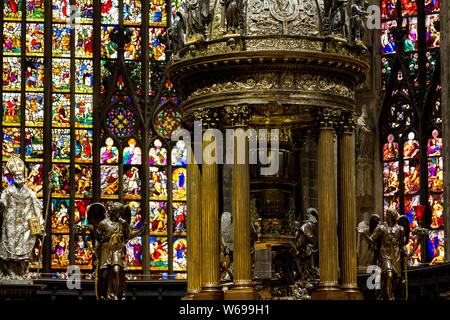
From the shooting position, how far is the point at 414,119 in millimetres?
30328

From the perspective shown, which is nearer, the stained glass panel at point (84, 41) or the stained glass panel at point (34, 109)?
the stained glass panel at point (34, 109)

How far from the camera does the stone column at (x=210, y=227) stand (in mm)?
19641

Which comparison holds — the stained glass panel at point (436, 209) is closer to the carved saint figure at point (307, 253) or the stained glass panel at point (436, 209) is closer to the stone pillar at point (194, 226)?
the carved saint figure at point (307, 253)

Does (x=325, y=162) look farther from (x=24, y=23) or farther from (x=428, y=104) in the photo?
(x=24, y=23)

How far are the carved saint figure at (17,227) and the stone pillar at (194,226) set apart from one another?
243 cm


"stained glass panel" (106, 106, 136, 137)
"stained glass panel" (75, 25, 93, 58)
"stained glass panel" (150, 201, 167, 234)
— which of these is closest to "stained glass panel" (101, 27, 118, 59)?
"stained glass panel" (75, 25, 93, 58)

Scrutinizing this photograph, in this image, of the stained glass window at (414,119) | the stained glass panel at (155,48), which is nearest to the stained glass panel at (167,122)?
the stained glass panel at (155,48)

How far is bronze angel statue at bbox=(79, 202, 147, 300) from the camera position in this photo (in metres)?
19.6

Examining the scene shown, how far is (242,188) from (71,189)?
11.9 metres

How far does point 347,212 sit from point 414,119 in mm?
10689

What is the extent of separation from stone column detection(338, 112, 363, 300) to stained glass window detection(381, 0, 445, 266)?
9.12 metres

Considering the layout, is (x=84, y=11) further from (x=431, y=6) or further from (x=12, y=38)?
(x=431, y=6)
